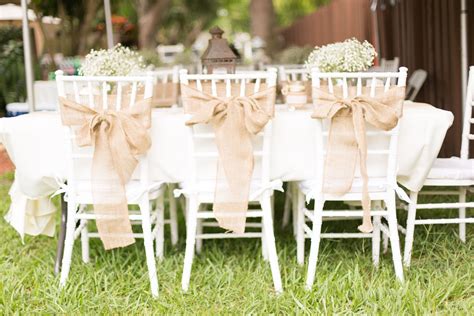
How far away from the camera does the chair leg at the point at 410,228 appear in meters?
3.86

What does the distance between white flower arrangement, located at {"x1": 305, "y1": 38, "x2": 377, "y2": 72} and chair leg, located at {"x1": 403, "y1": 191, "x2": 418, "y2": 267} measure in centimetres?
76

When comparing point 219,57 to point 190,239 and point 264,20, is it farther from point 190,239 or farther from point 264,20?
point 264,20

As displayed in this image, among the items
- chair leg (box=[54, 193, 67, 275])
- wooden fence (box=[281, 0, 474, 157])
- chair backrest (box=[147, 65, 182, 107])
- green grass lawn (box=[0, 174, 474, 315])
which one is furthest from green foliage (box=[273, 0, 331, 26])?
chair leg (box=[54, 193, 67, 275])

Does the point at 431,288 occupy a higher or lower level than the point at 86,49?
lower

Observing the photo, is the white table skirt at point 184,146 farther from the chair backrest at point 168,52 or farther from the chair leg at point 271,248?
the chair backrest at point 168,52

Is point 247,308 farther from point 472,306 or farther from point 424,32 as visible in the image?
point 424,32

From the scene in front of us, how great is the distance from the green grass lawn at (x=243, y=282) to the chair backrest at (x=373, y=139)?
507 mm

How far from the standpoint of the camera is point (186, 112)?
3.57 meters

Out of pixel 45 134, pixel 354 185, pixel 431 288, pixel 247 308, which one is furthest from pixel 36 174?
pixel 431 288

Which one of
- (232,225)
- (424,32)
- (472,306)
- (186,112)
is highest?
(424,32)

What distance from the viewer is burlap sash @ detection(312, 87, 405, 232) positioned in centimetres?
352

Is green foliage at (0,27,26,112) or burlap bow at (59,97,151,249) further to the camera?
green foliage at (0,27,26,112)

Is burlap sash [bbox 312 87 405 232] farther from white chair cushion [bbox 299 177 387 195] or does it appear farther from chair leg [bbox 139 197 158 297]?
chair leg [bbox 139 197 158 297]

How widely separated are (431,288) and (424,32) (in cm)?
449
